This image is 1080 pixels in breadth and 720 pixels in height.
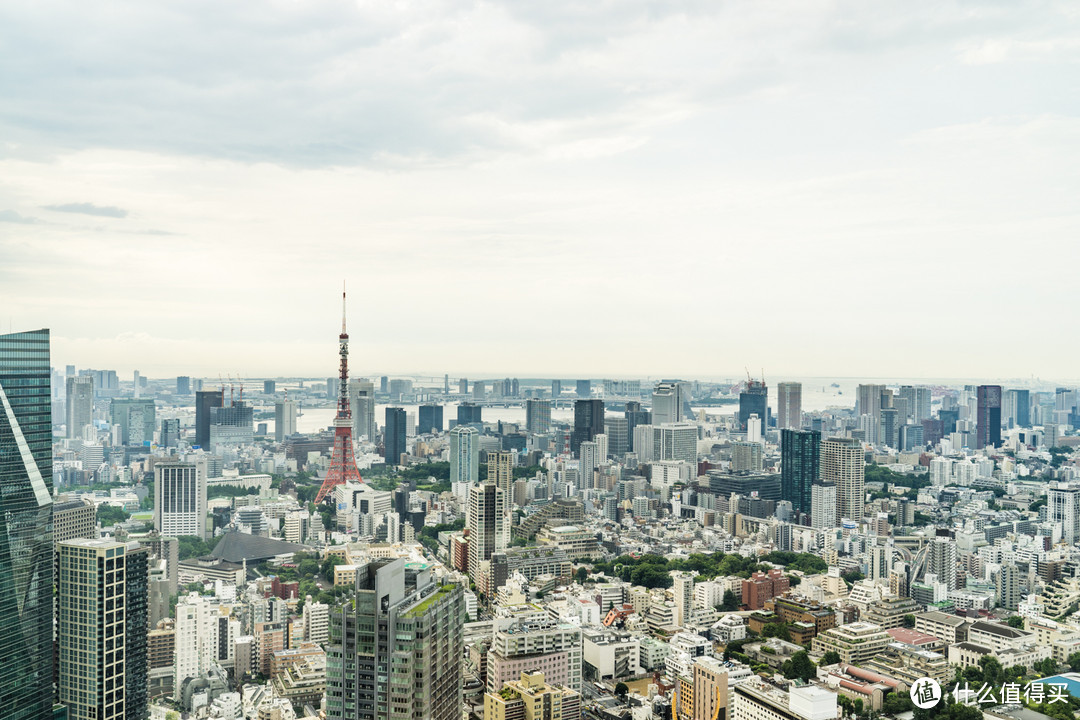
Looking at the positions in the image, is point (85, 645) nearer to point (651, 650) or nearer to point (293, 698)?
point (293, 698)

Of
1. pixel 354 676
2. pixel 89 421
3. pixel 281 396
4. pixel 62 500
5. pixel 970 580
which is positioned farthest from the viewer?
pixel 281 396

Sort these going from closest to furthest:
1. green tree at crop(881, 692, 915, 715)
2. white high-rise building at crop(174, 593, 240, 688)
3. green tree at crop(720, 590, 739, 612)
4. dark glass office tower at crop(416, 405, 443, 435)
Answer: green tree at crop(881, 692, 915, 715) < white high-rise building at crop(174, 593, 240, 688) < green tree at crop(720, 590, 739, 612) < dark glass office tower at crop(416, 405, 443, 435)

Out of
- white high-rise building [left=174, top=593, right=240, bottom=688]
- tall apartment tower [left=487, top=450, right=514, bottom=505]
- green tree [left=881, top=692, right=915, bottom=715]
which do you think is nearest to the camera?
green tree [left=881, top=692, right=915, bottom=715]

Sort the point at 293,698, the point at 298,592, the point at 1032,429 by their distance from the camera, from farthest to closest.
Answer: the point at 1032,429, the point at 298,592, the point at 293,698

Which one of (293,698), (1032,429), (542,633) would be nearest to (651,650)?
(542,633)

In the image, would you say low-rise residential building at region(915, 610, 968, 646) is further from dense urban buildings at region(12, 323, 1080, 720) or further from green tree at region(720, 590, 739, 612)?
green tree at region(720, 590, 739, 612)

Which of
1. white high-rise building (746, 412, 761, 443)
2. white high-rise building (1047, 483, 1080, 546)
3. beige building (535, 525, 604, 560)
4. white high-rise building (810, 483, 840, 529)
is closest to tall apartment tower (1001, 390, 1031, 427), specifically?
white high-rise building (746, 412, 761, 443)

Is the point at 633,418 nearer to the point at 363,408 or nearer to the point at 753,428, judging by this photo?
the point at 753,428

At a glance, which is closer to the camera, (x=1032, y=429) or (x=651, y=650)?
(x=651, y=650)
